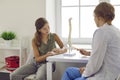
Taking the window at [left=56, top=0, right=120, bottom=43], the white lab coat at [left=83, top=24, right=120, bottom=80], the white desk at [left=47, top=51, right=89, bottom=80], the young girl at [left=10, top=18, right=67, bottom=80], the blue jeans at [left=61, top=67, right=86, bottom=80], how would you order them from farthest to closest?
the window at [left=56, top=0, right=120, bottom=43], the young girl at [left=10, top=18, right=67, bottom=80], the white desk at [left=47, top=51, right=89, bottom=80], the blue jeans at [left=61, top=67, right=86, bottom=80], the white lab coat at [left=83, top=24, right=120, bottom=80]

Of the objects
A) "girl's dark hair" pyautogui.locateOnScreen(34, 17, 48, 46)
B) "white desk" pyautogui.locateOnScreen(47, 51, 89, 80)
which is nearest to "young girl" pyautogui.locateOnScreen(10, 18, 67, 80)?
"girl's dark hair" pyautogui.locateOnScreen(34, 17, 48, 46)

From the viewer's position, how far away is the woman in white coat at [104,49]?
82.0 inches

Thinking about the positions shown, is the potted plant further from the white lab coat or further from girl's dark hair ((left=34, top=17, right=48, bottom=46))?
the white lab coat

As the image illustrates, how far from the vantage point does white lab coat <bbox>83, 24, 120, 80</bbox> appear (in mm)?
2078

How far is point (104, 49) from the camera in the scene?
6.82ft

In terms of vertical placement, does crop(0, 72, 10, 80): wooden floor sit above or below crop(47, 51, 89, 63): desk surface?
below

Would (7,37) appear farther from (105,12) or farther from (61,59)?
(105,12)

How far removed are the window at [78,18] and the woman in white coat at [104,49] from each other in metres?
1.46

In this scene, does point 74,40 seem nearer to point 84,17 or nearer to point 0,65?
point 84,17

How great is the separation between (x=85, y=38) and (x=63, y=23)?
40 cm

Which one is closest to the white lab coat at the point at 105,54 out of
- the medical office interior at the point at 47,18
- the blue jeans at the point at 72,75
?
the blue jeans at the point at 72,75

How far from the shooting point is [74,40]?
370 cm

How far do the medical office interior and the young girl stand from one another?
1.19ft

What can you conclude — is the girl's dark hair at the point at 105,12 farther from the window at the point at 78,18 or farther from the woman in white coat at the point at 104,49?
the window at the point at 78,18
